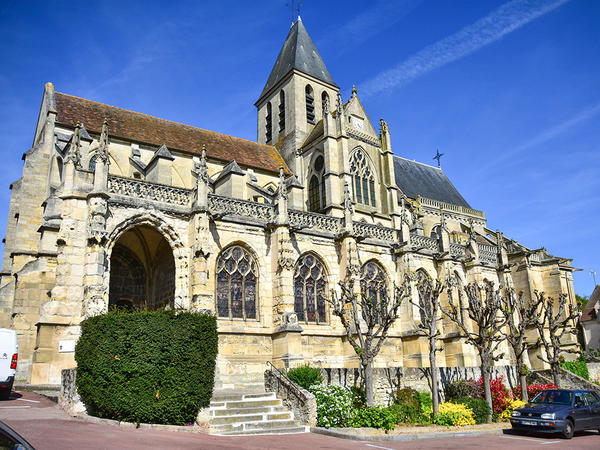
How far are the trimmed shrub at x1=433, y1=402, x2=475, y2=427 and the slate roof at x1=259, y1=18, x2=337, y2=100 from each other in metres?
26.1

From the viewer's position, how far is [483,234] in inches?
1592

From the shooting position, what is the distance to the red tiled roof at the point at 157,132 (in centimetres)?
2402

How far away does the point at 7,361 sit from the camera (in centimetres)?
1260

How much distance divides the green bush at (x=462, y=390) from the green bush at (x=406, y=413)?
8.69 ft

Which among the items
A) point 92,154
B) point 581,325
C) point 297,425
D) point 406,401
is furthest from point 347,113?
point 581,325

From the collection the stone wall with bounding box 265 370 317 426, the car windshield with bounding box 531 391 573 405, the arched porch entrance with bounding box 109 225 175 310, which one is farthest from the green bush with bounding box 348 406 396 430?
the arched porch entrance with bounding box 109 225 175 310

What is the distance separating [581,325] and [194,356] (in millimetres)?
37738

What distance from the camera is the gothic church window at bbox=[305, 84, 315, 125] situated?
34303mm

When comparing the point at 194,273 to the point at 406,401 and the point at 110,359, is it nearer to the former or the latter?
the point at 110,359

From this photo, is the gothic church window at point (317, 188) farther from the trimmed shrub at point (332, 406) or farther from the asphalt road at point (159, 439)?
the asphalt road at point (159, 439)

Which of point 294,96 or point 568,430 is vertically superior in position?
point 294,96

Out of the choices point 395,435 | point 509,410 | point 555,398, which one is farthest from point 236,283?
point 555,398

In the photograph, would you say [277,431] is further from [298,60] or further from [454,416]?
[298,60]

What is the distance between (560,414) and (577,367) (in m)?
14.2
